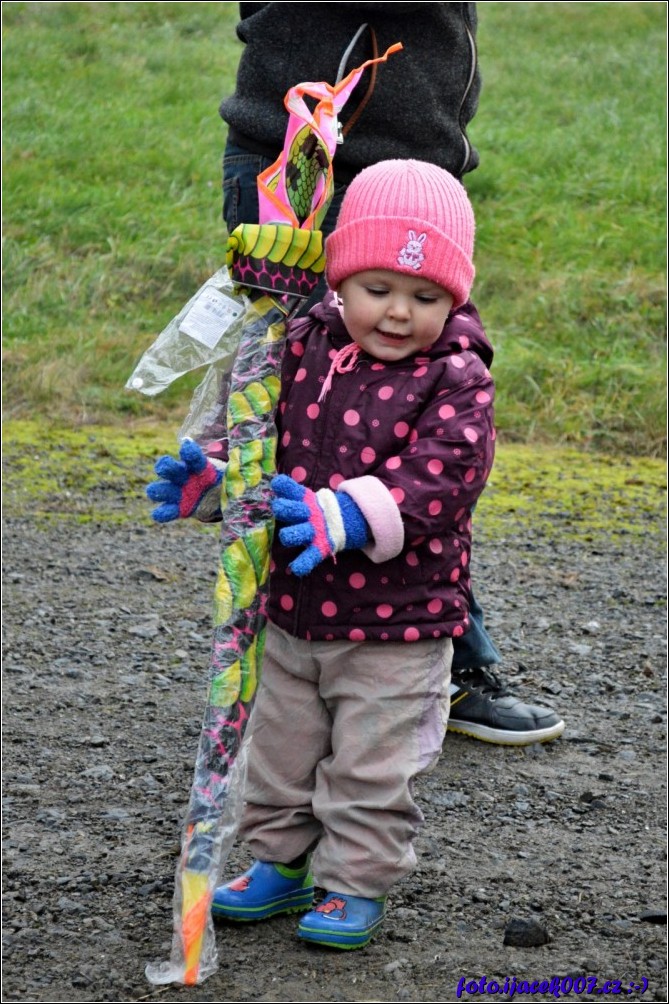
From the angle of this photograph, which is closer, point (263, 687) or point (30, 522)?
point (263, 687)

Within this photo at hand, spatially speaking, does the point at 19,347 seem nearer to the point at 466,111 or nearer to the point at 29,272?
the point at 29,272

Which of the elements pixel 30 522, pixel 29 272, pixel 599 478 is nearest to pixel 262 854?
pixel 30 522

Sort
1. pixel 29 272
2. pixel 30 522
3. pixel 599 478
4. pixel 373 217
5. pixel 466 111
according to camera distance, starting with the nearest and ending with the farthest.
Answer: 1. pixel 373 217
2. pixel 466 111
3. pixel 30 522
4. pixel 599 478
5. pixel 29 272

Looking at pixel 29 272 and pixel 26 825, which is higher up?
pixel 29 272

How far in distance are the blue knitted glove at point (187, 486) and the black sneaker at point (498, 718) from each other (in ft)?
4.47

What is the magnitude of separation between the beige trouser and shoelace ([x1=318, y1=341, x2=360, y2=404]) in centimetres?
49

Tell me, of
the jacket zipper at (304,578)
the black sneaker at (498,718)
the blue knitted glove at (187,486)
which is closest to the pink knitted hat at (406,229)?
the jacket zipper at (304,578)

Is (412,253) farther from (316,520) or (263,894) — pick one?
(263,894)

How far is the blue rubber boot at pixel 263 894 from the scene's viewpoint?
9.29 ft

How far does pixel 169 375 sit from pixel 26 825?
3.75 ft

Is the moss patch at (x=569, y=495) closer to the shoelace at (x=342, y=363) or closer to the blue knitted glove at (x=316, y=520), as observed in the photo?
the shoelace at (x=342, y=363)

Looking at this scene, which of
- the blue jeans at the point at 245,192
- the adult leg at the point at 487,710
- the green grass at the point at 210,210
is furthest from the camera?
the green grass at the point at 210,210

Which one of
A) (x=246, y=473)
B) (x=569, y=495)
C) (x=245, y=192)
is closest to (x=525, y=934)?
(x=246, y=473)

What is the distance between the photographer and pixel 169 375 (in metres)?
2.80
